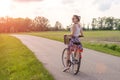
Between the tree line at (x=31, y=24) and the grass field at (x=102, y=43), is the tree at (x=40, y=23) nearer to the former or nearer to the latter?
the tree line at (x=31, y=24)

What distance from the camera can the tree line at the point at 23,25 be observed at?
134 m

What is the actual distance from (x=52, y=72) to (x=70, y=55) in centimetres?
84

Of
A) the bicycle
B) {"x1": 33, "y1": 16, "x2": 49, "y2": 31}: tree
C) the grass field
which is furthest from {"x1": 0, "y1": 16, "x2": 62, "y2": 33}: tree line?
the bicycle

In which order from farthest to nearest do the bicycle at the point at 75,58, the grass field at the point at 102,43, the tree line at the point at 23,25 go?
the tree line at the point at 23,25 < the grass field at the point at 102,43 < the bicycle at the point at 75,58

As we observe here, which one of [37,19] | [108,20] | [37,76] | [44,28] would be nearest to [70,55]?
[37,76]

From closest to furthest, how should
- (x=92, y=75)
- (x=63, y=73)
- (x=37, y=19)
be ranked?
(x=92, y=75) < (x=63, y=73) < (x=37, y=19)

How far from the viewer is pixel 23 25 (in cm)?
13775

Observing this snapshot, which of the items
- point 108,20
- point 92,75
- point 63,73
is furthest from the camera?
point 108,20

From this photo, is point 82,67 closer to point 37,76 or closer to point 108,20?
point 37,76

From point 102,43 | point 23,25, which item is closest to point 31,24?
point 23,25

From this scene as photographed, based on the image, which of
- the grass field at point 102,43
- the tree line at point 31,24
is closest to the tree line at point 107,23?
the tree line at point 31,24

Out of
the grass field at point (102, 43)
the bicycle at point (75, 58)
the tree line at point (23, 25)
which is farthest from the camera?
the tree line at point (23, 25)

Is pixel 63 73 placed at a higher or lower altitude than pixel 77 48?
lower

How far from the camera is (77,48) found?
9914mm
